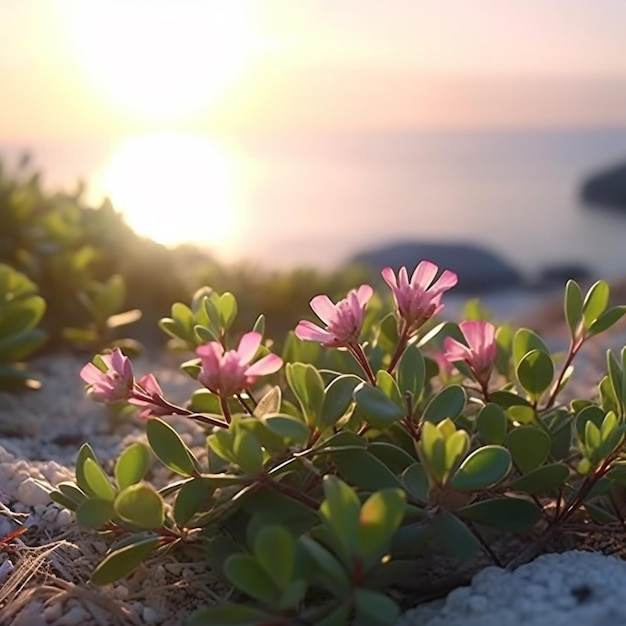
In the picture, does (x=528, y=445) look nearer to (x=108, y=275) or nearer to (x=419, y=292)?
(x=419, y=292)

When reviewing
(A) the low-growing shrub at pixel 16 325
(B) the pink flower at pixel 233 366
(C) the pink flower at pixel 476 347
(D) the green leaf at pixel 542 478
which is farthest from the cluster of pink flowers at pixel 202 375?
(A) the low-growing shrub at pixel 16 325

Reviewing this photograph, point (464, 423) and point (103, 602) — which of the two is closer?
point (103, 602)

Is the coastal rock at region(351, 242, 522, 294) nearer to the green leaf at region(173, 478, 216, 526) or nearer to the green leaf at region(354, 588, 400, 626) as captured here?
the green leaf at region(173, 478, 216, 526)

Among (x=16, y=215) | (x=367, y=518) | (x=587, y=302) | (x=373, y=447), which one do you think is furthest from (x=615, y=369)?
(x=16, y=215)

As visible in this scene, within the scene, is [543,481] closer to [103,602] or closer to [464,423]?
[464,423]

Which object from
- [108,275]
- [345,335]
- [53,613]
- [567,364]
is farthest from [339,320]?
[108,275]

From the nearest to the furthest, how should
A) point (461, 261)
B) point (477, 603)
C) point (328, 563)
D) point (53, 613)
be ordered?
point (328, 563) → point (477, 603) → point (53, 613) → point (461, 261)
